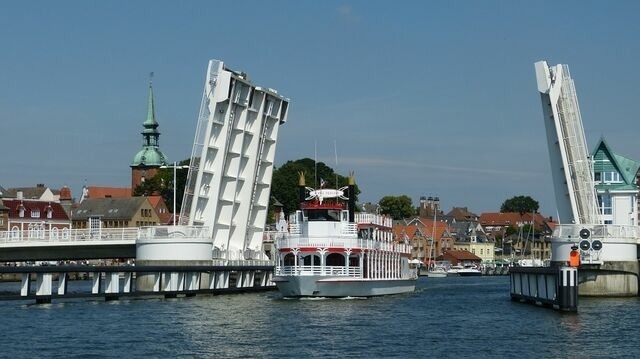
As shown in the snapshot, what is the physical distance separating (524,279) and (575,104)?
853 cm

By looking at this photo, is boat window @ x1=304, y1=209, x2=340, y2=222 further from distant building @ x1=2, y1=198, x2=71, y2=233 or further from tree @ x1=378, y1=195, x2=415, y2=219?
tree @ x1=378, y1=195, x2=415, y2=219

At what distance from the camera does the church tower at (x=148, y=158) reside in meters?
166

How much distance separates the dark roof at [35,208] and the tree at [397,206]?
54.6 metres

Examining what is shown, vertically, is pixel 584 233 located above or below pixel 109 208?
below

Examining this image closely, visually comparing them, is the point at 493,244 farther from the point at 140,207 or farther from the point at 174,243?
the point at 174,243

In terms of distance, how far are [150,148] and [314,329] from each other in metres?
130

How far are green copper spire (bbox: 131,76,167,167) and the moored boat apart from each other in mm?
111271

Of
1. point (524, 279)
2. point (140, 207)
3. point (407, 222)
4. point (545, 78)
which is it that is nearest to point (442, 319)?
point (524, 279)

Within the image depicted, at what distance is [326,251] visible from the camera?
5350 centimetres

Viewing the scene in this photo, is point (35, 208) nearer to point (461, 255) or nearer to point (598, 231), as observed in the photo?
point (461, 255)

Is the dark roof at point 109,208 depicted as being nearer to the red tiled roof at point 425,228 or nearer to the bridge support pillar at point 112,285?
the red tiled roof at point 425,228

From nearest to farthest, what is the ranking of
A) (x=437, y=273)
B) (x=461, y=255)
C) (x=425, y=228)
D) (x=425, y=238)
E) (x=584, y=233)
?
(x=584, y=233) → (x=437, y=273) → (x=425, y=238) → (x=425, y=228) → (x=461, y=255)

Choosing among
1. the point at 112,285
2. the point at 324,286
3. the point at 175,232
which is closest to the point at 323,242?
the point at 324,286

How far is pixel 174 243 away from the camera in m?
62.5
